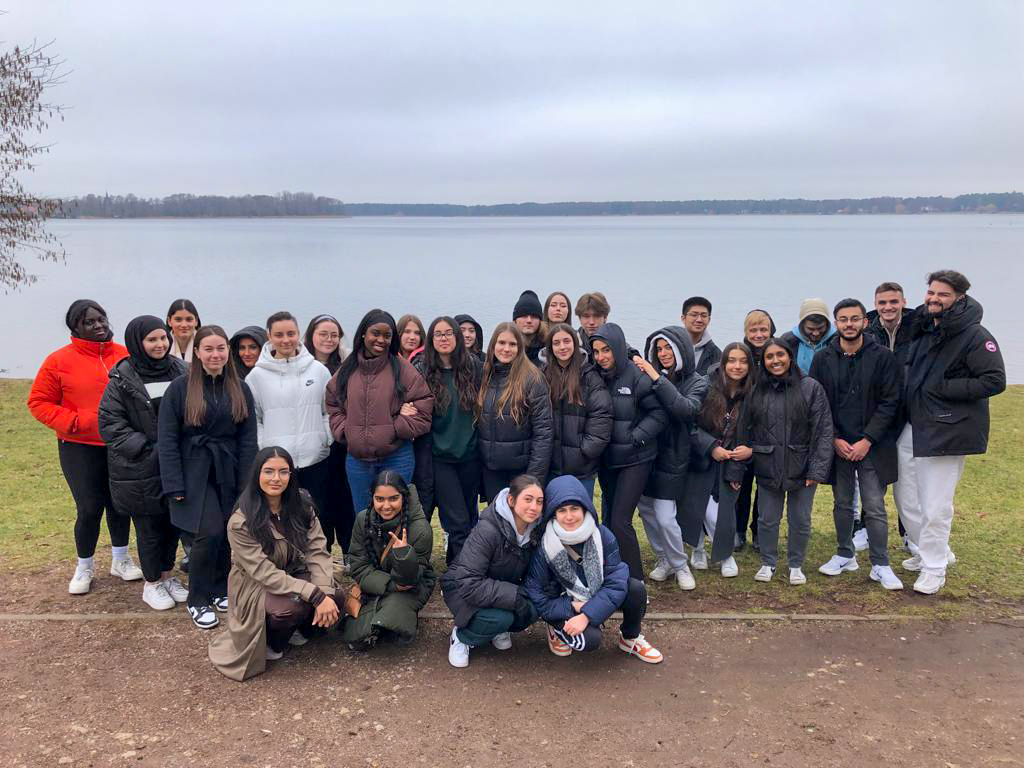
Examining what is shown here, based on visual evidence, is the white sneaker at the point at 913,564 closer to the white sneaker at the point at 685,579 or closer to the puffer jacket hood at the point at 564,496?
the white sneaker at the point at 685,579

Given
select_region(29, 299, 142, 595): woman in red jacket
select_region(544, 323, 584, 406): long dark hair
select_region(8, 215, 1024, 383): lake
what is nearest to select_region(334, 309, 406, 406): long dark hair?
select_region(544, 323, 584, 406): long dark hair

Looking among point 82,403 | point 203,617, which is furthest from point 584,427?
point 82,403

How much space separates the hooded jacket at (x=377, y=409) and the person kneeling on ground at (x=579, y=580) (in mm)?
1121

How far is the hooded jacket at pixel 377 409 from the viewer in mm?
5285

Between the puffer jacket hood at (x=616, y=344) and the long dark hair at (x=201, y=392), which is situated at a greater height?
the puffer jacket hood at (x=616, y=344)

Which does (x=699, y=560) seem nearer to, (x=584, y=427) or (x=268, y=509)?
(x=584, y=427)

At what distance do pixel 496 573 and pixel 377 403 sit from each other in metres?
1.36

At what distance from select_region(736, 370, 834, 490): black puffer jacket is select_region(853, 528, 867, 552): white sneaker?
50.7 inches

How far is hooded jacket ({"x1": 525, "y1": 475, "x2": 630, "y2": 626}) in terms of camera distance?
14.9ft

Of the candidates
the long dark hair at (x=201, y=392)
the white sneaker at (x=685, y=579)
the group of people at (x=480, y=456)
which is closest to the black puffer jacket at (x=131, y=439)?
the group of people at (x=480, y=456)

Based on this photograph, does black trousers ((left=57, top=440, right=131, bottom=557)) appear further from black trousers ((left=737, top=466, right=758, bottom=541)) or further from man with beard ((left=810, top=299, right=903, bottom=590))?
man with beard ((left=810, top=299, right=903, bottom=590))

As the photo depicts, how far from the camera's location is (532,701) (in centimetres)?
431

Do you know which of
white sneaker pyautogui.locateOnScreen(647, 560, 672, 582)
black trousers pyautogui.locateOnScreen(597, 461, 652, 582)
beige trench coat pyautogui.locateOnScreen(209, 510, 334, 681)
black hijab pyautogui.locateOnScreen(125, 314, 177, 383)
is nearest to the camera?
beige trench coat pyautogui.locateOnScreen(209, 510, 334, 681)

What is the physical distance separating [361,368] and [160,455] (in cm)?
133
